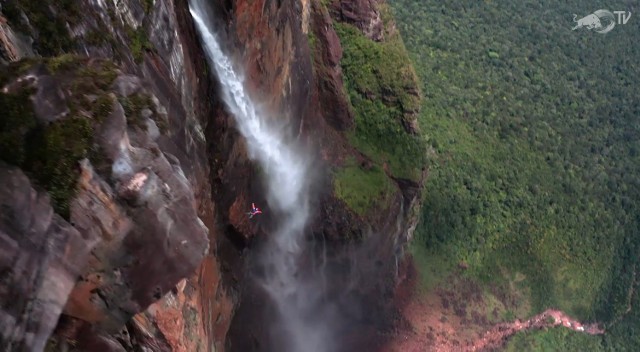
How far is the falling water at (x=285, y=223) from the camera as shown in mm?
23984

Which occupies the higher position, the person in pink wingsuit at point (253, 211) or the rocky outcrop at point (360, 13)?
the rocky outcrop at point (360, 13)

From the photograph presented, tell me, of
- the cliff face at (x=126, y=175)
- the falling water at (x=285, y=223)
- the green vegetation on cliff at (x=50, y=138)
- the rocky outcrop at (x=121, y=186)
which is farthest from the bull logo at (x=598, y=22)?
the green vegetation on cliff at (x=50, y=138)

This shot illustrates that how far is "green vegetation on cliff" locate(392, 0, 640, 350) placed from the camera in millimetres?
40531

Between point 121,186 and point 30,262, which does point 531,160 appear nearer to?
point 121,186

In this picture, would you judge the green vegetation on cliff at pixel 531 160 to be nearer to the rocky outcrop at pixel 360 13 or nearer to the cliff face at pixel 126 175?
the rocky outcrop at pixel 360 13

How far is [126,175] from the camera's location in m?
10.8

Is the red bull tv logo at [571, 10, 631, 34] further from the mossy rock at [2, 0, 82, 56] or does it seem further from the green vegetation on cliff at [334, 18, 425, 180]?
the mossy rock at [2, 0, 82, 56]

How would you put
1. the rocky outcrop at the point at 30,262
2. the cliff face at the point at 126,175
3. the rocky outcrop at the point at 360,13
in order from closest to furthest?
the rocky outcrop at the point at 30,262 < the cliff face at the point at 126,175 < the rocky outcrop at the point at 360,13

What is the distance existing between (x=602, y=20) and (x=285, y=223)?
51.3 m

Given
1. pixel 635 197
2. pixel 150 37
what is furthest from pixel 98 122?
pixel 635 197

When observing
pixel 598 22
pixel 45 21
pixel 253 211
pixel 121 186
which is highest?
pixel 45 21

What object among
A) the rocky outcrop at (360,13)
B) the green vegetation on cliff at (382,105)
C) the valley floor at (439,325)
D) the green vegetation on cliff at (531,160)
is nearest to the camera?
the green vegetation on cliff at (382,105)

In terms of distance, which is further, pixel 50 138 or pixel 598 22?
pixel 598 22

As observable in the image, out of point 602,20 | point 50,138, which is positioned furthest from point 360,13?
point 602,20
